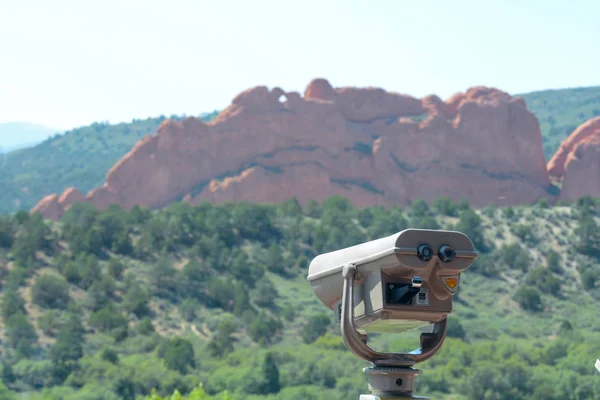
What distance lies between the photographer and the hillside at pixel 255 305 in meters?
54.1

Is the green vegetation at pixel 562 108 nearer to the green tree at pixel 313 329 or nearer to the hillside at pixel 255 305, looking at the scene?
the hillside at pixel 255 305

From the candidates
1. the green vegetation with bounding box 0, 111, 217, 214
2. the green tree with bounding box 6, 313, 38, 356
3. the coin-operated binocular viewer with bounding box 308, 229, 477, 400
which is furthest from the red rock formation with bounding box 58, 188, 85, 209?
the coin-operated binocular viewer with bounding box 308, 229, 477, 400

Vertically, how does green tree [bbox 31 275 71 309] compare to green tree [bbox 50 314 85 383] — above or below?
above

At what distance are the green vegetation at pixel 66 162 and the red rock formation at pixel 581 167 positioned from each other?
60117 mm

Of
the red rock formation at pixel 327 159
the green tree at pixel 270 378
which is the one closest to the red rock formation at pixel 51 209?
the red rock formation at pixel 327 159

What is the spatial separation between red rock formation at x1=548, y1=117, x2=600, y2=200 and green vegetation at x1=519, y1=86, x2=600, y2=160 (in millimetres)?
57777

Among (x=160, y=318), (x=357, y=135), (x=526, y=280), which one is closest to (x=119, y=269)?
(x=160, y=318)

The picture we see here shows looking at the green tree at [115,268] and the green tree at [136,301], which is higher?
the green tree at [115,268]

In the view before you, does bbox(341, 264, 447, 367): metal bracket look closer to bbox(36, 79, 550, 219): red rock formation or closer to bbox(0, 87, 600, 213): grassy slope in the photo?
bbox(36, 79, 550, 219): red rock formation

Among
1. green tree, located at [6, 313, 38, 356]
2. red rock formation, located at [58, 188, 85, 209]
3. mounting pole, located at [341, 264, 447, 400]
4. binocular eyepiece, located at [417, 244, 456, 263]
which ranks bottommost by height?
green tree, located at [6, 313, 38, 356]

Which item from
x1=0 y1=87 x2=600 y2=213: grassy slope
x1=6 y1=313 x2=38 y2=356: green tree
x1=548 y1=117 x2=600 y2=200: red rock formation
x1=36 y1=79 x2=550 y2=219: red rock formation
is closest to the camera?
x1=6 y1=313 x2=38 y2=356: green tree

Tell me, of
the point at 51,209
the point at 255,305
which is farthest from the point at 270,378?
the point at 51,209

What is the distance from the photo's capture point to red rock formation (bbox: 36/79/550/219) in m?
89.1

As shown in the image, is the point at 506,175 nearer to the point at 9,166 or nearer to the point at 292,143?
the point at 292,143
